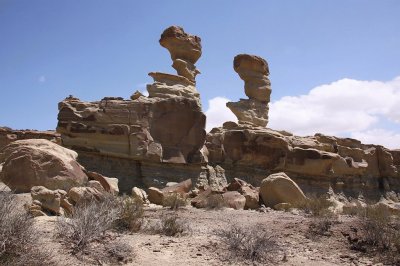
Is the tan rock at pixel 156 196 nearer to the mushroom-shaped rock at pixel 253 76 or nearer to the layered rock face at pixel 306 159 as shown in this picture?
the layered rock face at pixel 306 159

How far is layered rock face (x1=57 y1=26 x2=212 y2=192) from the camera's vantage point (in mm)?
17609

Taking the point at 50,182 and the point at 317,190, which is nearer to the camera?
the point at 50,182

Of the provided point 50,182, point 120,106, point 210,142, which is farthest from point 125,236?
point 210,142

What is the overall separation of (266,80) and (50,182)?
22.0m

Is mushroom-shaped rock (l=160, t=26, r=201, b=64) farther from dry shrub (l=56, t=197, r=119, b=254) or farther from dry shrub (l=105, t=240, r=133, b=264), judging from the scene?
dry shrub (l=105, t=240, r=133, b=264)

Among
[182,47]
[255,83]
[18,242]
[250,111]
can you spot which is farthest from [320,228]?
[255,83]

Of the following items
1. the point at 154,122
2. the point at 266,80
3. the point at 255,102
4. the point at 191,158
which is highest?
the point at 266,80

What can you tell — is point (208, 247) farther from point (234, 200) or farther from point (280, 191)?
point (280, 191)

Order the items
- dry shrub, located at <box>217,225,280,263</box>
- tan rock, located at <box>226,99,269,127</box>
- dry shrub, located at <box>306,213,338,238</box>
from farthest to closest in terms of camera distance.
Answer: tan rock, located at <box>226,99,269,127</box>
dry shrub, located at <box>306,213,338,238</box>
dry shrub, located at <box>217,225,280,263</box>

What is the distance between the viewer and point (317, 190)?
25.2 m

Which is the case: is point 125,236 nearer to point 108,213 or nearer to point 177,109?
point 108,213

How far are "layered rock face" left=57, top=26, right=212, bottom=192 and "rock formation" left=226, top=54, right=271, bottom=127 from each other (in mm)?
9125

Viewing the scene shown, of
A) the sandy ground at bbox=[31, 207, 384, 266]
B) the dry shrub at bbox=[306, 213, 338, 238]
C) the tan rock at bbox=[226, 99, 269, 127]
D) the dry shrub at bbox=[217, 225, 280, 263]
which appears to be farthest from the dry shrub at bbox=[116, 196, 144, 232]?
the tan rock at bbox=[226, 99, 269, 127]

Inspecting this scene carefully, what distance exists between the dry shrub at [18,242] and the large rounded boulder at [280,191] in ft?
32.3
